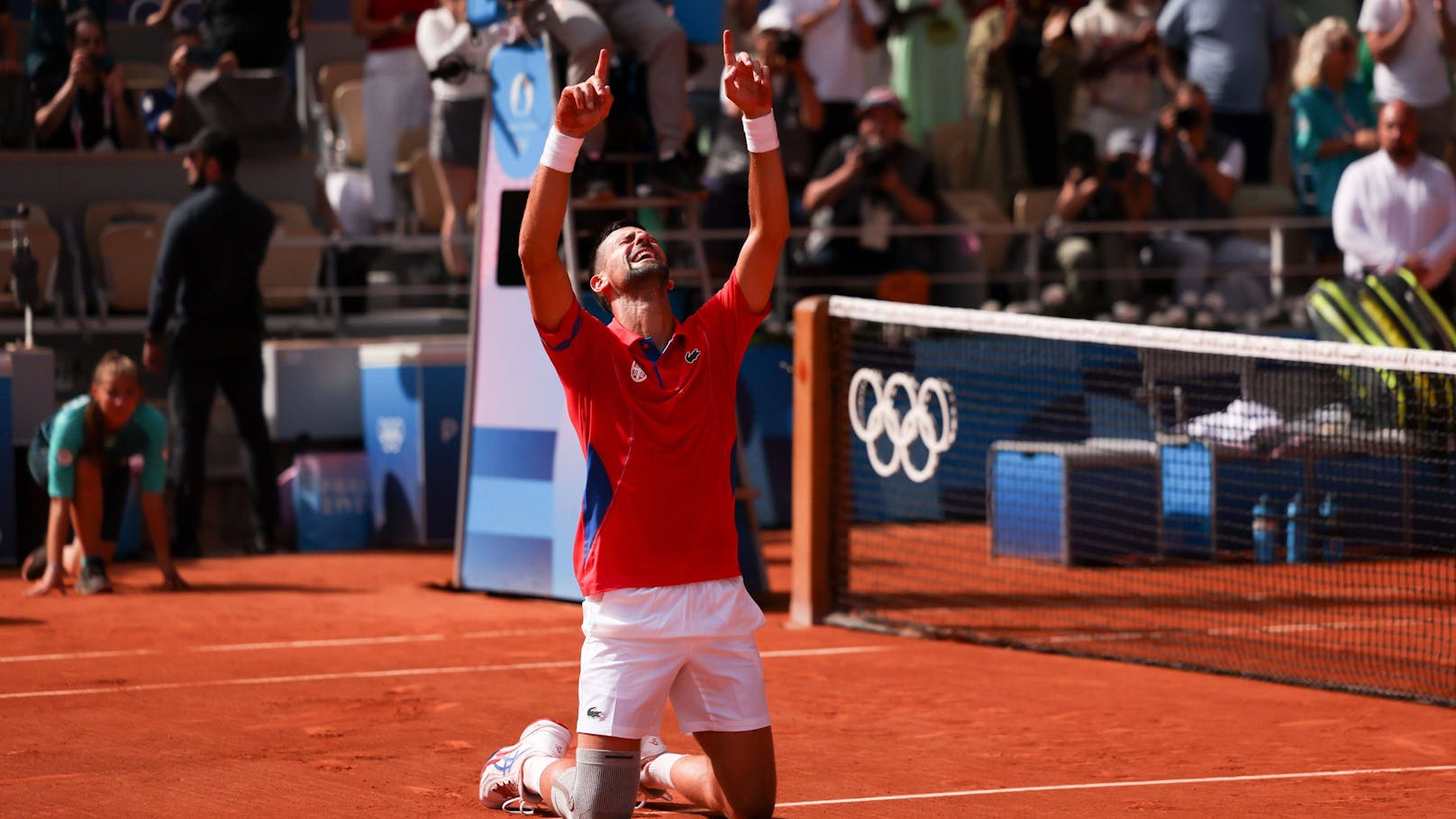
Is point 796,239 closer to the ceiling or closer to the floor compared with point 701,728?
closer to the ceiling

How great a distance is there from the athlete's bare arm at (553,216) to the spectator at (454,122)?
23.0 feet

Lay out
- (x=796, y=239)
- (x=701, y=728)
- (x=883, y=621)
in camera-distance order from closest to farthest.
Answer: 1. (x=701, y=728)
2. (x=883, y=621)
3. (x=796, y=239)

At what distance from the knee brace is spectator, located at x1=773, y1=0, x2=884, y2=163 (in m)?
10.5

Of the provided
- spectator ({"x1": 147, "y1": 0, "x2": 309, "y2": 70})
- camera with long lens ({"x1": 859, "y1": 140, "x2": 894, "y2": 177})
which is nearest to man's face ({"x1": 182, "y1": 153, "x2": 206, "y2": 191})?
spectator ({"x1": 147, "y1": 0, "x2": 309, "y2": 70})

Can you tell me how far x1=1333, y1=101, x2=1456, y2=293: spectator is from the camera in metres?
13.6

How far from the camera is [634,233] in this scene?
6.04 m

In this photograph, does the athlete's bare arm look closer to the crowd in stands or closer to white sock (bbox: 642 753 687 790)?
white sock (bbox: 642 753 687 790)

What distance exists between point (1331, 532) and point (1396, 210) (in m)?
2.35

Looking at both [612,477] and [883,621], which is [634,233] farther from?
[883,621]

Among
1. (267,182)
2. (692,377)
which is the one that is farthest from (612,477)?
(267,182)

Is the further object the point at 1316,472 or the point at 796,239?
the point at 796,239

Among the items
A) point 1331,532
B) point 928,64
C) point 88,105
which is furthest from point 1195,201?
point 88,105

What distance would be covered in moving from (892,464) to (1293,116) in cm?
765

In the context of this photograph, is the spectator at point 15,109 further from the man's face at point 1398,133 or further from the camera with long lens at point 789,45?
the man's face at point 1398,133
